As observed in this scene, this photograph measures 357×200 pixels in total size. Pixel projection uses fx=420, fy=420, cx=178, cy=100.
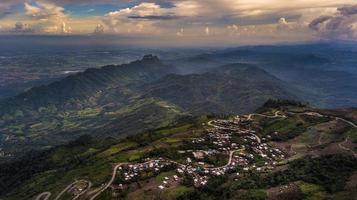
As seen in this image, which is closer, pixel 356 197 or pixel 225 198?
pixel 356 197

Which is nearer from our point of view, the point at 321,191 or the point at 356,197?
the point at 356,197

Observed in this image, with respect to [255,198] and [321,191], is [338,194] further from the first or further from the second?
[255,198]

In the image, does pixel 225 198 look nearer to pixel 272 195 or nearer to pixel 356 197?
pixel 272 195

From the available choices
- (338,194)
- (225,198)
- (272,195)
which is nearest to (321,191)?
(338,194)

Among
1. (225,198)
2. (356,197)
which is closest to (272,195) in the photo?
(225,198)

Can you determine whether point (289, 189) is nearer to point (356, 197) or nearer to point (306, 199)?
point (306, 199)

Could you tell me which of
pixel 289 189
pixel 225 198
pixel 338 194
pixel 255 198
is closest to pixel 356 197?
pixel 338 194

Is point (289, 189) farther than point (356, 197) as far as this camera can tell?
Yes
